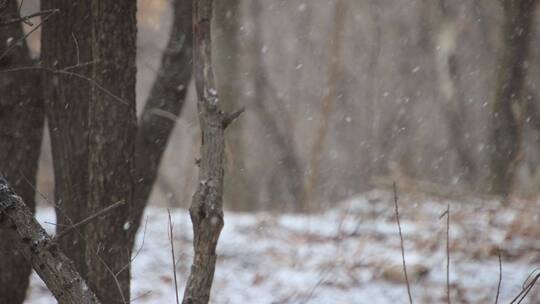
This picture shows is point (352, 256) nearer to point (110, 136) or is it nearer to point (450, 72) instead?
point (110, 136)

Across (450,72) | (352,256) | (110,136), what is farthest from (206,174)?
(450,72)

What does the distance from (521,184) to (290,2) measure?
28.9ft

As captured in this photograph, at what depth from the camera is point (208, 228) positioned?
2879 millimetres

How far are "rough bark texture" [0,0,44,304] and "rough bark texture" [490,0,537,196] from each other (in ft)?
23.2

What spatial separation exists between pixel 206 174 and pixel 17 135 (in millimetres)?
2217

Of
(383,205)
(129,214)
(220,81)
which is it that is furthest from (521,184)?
(129,214)

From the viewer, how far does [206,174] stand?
295cm

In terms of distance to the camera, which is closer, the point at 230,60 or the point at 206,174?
the point at 206,174

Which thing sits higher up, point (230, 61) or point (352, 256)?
point (230, 61)

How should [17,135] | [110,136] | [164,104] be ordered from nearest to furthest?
[110,136] < [17,135] < [164,104]

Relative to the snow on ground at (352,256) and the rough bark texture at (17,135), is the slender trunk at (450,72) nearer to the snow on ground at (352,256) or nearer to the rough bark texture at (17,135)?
the snow on ground at (352,256)

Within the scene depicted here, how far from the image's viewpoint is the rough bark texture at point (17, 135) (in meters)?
4.57

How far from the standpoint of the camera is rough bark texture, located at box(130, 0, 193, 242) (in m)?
4.82

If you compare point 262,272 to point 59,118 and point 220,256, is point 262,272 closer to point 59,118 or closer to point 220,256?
point 220,256
